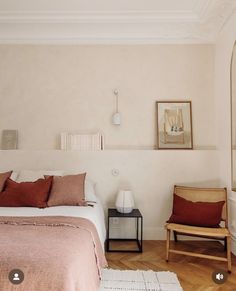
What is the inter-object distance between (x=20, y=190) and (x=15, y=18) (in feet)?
7.79

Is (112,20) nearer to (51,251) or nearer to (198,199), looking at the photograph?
(198,199)

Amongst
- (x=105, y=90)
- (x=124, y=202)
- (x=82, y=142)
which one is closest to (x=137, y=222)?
(x=124, y=202)

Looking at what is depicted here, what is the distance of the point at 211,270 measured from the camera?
2816 mm

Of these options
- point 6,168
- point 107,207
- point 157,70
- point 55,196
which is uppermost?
point 157,70

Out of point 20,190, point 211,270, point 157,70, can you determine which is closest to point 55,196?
point 20,190

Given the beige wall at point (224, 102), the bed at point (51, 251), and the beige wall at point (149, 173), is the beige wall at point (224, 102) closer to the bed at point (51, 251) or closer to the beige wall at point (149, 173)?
the beige wall at point (149, 173)

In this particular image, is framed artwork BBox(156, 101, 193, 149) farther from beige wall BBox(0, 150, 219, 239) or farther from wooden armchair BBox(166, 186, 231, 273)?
wooden armchair BBox(166, 186, 231, 273)

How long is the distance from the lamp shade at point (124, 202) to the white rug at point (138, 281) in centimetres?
87

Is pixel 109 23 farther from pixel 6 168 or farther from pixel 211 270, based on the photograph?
pixel 211 270

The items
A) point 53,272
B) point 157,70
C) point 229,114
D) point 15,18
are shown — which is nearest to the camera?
point 53,272

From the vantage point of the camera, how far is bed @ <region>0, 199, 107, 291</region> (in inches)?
58.6

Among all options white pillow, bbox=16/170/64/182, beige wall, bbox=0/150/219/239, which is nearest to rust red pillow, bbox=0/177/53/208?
white pillow, bbox=16/170/64/182

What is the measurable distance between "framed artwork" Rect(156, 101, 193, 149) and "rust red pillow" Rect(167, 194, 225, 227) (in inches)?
38.1

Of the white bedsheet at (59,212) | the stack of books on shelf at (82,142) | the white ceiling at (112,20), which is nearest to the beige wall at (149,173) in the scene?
the stack of books on shelf at (82,142)
